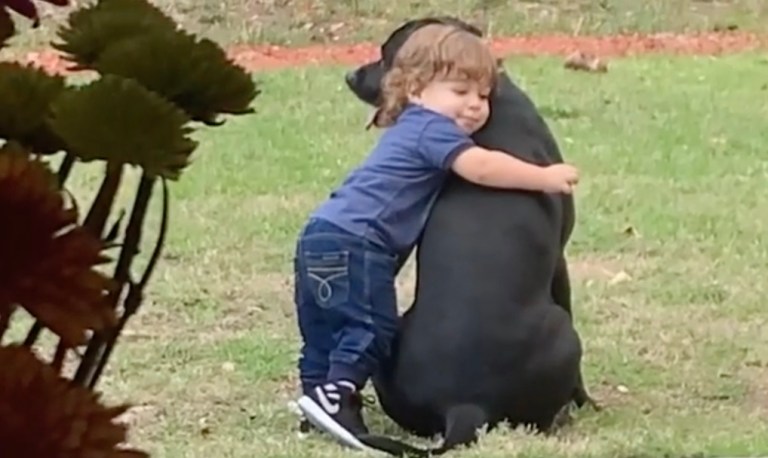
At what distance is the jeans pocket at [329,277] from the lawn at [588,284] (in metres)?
0.30

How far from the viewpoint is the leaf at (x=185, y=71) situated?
3.29 feet

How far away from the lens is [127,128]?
0.92 m

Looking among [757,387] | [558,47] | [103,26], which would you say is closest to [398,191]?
[757,387]

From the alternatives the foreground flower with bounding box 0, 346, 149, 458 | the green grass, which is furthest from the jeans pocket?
the green grass

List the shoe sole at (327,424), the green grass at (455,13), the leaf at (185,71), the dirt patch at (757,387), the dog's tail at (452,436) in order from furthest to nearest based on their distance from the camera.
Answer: the green grass at (455,13) → the dirt patch at (757,387) → the shoe sole at (327,424) → the dog's tail at (452,436) → the leaf at (185,71)

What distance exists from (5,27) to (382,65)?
128 inches

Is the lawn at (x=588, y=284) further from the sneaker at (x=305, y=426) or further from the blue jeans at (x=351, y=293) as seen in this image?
the blue jeans at (x=351, y=293)

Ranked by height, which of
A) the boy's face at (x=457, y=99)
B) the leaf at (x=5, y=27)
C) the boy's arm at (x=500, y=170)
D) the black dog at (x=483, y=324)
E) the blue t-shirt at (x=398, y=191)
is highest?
the leaf at (x=5, y=27)

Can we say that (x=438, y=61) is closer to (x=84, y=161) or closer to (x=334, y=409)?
(x=334, y=409)

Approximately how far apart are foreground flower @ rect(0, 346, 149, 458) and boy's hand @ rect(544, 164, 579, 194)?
3031mm

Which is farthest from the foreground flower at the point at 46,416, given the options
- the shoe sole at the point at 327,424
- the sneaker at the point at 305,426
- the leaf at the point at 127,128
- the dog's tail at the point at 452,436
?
the sneaker at the point at 305,426

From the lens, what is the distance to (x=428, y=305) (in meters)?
3.90

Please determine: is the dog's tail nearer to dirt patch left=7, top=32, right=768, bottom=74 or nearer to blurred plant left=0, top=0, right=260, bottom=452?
blurred plant left=0, top=0, right=260, bottom=452

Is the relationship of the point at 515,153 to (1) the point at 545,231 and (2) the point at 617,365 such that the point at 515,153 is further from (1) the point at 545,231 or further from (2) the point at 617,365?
(2) the point at 617,365
